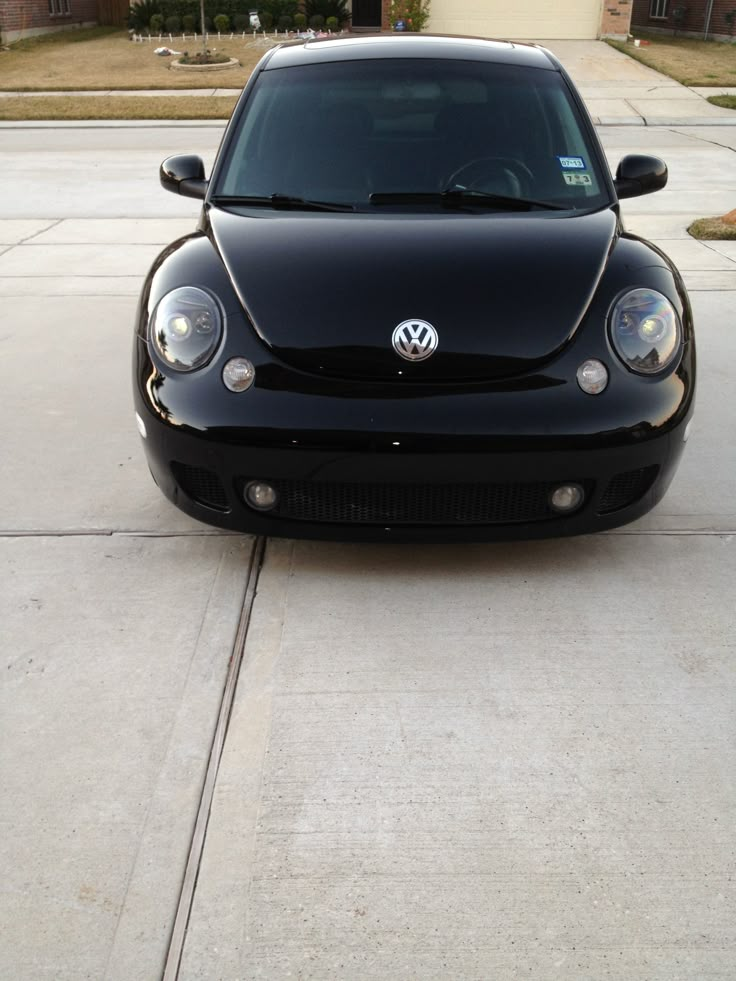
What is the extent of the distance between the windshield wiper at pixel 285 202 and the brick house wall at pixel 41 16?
23.1 m

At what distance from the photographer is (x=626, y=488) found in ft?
9.21

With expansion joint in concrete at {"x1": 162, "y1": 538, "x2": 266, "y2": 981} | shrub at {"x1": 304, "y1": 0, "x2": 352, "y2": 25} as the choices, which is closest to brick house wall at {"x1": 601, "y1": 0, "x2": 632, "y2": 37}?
shrub at {"x1": 304, "y1": 0, "x2": 352, "y2": 25}

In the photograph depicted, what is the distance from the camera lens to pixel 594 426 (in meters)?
2.65

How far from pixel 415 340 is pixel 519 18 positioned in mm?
24481

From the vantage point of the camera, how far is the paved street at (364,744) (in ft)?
5.96

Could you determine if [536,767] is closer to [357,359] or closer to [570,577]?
[570,577]

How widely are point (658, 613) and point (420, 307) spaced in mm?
1116

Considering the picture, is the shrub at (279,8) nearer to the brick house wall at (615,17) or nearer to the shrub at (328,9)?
the shrub at (328,9)

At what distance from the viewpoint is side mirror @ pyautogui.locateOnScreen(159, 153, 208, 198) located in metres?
3.86

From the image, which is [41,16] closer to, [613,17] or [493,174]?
[613,17]

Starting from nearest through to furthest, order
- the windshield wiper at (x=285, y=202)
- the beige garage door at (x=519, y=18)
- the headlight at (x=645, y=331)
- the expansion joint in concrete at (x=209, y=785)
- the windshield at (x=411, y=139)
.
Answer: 1. the expansion joint in concrete at (x=209, y=785)
2. the headlight at (x=645, y=331)
3. the windshield wiper at (x=285, y=202)
4. the windshield at (x=411, y=139)
5. the beige garage door at (x=519, y=18)

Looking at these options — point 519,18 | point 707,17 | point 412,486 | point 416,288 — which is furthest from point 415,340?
point 707,17

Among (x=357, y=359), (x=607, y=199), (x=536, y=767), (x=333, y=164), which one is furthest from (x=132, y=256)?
(x=536, y=767)

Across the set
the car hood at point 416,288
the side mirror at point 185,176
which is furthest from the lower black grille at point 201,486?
the side mirror at point 185,176
